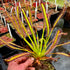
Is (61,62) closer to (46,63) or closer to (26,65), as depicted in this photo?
(46,63)

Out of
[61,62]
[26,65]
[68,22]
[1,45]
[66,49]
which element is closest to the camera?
[26,65]

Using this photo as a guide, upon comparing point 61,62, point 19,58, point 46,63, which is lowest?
point 61,62

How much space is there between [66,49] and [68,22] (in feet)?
2.19

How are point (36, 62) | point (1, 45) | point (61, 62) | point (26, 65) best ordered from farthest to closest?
point (61, 62), point (1, 45), point (36, 62), point (26, 65)

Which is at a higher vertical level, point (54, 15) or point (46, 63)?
point (54, 15)

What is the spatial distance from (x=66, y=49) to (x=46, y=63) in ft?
2.28

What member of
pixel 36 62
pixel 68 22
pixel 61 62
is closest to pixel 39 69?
pixel 36 62

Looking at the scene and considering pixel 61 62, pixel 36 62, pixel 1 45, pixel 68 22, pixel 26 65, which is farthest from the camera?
pixel 68 22

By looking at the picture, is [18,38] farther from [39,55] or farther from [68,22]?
[68,22]

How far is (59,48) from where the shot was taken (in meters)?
1.47

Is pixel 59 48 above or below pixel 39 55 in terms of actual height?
below

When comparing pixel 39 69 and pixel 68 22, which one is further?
pixel 68 22

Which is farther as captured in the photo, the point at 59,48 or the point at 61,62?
the point at 59,48

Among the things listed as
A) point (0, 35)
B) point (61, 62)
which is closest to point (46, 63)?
point (61, 62)
